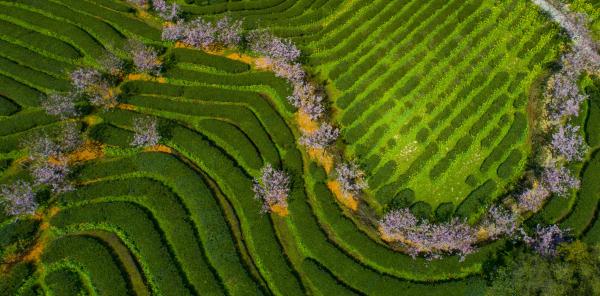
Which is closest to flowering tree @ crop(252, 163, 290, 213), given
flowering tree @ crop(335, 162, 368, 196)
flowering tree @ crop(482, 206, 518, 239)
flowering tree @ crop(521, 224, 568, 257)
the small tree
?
flowering tree @ crop(335, 162, 368, 196)

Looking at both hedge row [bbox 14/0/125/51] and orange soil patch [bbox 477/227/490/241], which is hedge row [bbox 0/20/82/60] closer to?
hedge row [bbox 14/0/125/51]

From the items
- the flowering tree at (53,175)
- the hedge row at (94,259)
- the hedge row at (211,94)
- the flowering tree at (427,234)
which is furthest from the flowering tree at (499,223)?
the flowering tree at (53,175)

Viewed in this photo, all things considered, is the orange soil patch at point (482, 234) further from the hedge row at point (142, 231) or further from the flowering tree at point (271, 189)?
the hedge row at point (142, 231)

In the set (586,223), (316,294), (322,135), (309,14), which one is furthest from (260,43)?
(586,223)

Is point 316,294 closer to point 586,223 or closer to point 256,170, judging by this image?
point 256,170

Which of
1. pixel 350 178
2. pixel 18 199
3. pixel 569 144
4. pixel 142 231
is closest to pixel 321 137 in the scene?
pixel 350 178

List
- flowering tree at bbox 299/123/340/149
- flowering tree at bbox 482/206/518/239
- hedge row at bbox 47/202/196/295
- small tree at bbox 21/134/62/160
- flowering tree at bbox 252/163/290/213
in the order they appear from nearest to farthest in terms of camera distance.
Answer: hedge row at bbox 47/202/196/295, flowering tree at bbox 482/206/518/239, flowering tree at bbox 252/163/290/213, small tree at bbox 21/134/62/160, flowering tree at bbox 299/123/340/149
